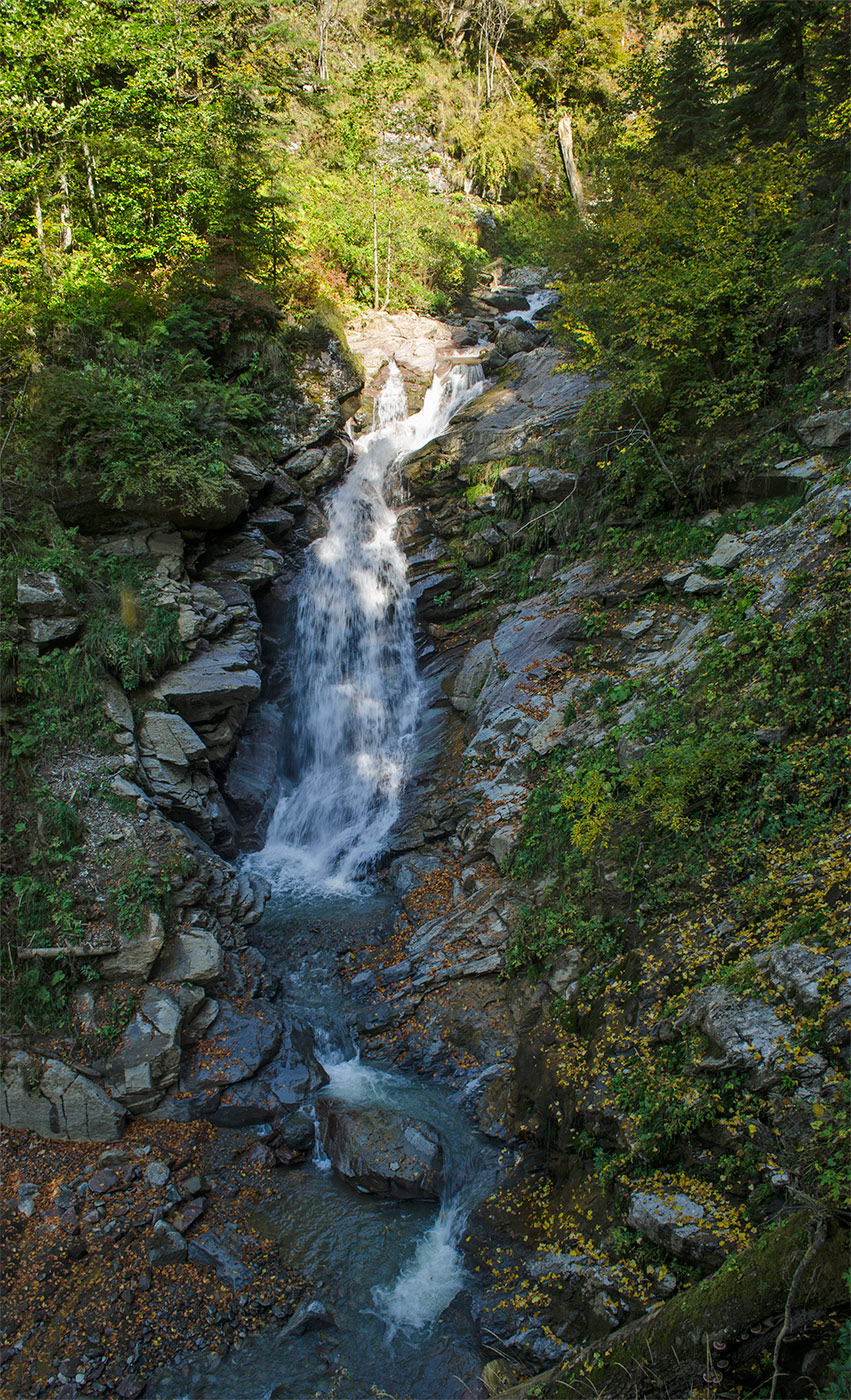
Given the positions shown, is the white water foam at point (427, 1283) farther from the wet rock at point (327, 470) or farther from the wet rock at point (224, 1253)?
the wet rock at point (327, 470)

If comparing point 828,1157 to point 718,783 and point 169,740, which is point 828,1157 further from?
point 169,740

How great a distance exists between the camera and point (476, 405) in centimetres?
1600

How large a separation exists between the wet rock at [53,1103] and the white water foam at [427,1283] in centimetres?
288

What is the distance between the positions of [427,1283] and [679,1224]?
2.62 m

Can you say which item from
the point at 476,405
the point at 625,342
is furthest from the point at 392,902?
the point at 476,405

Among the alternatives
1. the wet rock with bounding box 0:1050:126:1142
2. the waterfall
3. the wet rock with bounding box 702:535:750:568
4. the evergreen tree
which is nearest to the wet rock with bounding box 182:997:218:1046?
the wet rock with bounding box 0:1050:126:1142

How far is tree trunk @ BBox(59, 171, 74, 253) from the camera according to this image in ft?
42.6

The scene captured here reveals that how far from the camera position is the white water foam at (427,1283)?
561 cm

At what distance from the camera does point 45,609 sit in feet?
30.5

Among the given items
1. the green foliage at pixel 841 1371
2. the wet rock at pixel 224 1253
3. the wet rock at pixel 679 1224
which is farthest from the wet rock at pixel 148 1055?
the green foliage at pixel 841 1371

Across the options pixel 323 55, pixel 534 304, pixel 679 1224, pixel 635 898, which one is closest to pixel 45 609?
pixel 635 898

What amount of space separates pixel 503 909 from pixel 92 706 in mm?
5734

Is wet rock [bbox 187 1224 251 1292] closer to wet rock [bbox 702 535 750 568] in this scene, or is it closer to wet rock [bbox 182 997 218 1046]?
wet rock [bbox 182 997 218 1046]

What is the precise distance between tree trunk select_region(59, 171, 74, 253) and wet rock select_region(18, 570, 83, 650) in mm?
7462
